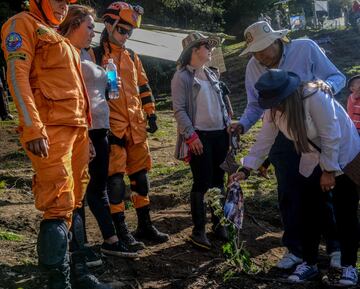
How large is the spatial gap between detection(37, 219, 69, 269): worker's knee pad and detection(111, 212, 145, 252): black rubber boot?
1.39m

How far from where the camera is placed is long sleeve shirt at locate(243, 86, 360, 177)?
12.7 ft

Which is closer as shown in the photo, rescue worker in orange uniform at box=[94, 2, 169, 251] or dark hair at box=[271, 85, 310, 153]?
dark hair at box=[271, 85, 310, 153]

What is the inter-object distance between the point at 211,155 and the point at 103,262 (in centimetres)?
136

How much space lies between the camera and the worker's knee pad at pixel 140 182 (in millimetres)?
5027

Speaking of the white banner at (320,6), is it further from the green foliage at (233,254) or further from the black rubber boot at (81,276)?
the black rubber boot at (81,276)

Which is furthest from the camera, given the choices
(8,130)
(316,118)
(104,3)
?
(104,3)

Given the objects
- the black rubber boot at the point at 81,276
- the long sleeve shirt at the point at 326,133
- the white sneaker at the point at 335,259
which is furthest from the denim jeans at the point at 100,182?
the white sneaker at the point at 335,259

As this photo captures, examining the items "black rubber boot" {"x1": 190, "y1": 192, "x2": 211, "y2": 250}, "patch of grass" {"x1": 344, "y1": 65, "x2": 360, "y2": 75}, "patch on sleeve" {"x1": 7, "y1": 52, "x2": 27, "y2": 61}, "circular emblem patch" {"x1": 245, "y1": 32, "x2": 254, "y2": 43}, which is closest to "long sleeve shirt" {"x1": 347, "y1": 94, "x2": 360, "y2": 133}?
"black rubber boot" {"x1": 190, "y1": 192, "x2": 211, "y2": 250}

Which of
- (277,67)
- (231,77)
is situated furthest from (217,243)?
(231,77)

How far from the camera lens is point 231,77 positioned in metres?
21.3

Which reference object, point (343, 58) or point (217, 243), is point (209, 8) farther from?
point (217, 243)

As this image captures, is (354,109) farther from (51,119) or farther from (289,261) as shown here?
(51,119)

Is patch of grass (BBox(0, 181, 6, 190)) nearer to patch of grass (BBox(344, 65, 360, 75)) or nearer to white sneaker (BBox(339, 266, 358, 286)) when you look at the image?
white sneaker (BBox(339, 266, 358, 286))

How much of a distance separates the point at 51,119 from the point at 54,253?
84cm
